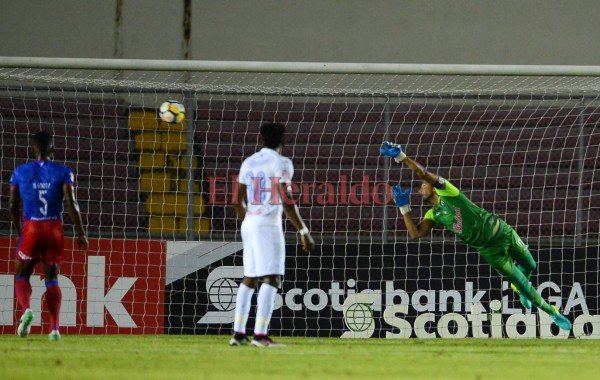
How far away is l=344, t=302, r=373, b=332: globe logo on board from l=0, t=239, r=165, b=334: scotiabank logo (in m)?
2.04

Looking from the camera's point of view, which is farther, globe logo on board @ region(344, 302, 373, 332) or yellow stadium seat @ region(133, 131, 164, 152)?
yellow stadium seat @ region(133, 131, 164, 152)

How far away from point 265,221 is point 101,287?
3805 millimetres

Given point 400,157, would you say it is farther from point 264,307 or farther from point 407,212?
point 264,307

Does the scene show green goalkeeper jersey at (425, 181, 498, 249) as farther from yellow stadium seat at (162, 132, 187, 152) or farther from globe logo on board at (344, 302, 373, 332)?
yellow stadium seat at (162, 132, 187, 152)

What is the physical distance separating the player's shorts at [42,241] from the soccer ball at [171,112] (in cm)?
235

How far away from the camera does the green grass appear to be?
6453 mm

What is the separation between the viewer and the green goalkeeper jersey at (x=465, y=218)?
1099 centimetres

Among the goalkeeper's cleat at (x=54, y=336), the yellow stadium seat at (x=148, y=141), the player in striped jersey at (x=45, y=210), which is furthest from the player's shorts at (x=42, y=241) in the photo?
the yellow stadium seat at (x=148, y=141)

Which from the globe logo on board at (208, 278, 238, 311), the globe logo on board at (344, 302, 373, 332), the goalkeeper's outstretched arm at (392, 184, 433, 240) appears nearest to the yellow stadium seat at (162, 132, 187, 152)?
the globe logo on board at (208, 278, 238, 311)

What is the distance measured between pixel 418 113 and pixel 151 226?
3493mm

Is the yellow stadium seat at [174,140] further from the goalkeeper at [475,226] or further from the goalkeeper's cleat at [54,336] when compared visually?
the goalkeeper's cleat at [54,336]

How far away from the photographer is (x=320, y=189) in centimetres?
1334

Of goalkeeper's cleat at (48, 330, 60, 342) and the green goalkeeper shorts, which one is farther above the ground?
the green goalkeeper shorts

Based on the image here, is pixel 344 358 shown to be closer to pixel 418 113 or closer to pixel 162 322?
pixel 162 322
